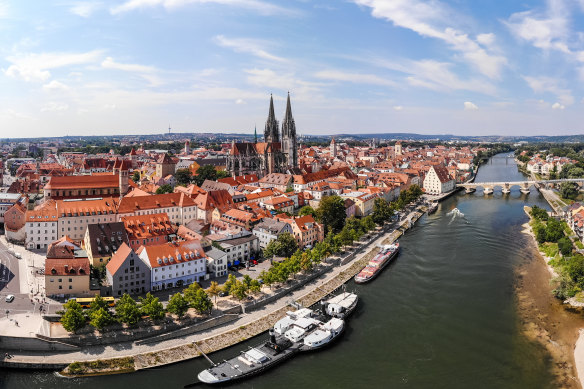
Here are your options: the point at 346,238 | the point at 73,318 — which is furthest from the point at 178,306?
the point at 346,238

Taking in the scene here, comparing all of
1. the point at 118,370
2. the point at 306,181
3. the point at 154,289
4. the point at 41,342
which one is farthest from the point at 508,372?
the point at 306,181

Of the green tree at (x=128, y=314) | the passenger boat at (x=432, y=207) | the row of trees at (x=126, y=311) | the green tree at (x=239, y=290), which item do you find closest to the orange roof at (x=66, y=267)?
the row of trees at (x=126, y=311)

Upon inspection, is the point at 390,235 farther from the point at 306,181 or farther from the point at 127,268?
the point at 127,268

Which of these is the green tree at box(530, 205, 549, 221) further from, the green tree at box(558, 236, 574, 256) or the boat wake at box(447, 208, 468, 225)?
the green tree at box(558, 236, 574, 256)

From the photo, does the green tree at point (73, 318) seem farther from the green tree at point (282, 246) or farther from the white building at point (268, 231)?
the white building at point (268, 231)

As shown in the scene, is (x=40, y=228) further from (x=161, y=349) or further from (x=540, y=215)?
(x=540, y=215)
